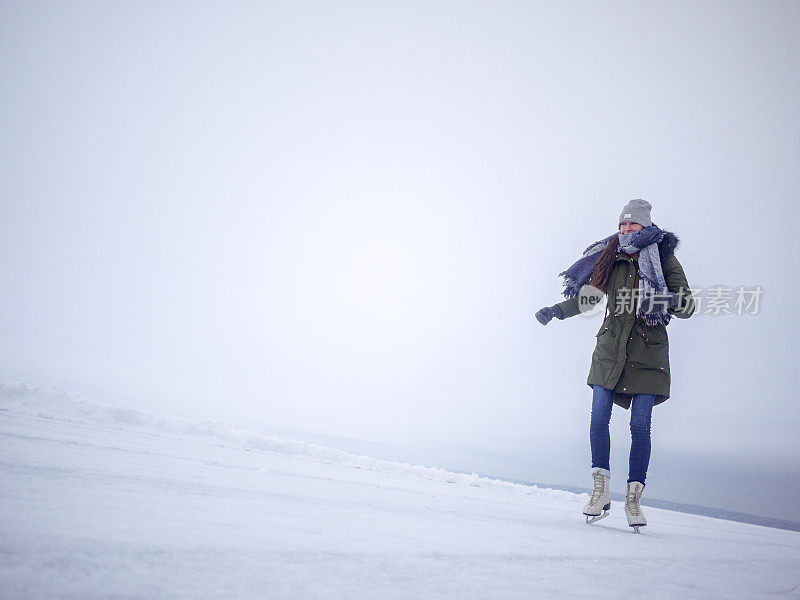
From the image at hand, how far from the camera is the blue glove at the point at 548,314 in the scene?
387cm

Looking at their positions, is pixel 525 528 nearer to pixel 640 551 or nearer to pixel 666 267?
pixel 640 551

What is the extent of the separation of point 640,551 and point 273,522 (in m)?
1.59

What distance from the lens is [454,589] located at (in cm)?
100

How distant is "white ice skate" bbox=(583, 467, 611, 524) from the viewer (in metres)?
3.10

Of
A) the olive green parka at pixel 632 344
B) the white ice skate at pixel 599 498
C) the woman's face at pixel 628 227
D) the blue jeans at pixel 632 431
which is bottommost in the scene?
the white ice skate at pixel 599 498

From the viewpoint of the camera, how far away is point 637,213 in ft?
12.5

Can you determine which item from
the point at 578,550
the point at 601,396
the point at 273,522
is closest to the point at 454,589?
the point at 273,522

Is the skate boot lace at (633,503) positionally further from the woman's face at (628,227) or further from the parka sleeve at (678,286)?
the woman's face at (628,227)

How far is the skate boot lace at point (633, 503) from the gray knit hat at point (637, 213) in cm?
214

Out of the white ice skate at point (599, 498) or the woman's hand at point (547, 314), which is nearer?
the white ice skate at point (599, 498)

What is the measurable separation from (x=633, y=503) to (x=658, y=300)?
148 cm

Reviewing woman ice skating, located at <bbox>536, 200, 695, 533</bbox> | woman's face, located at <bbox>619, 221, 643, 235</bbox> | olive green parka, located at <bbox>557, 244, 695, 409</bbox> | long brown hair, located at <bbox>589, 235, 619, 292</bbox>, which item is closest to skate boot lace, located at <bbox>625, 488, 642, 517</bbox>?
woman ice skating, located at <bbox>536, 200, 695, 533</bbox>

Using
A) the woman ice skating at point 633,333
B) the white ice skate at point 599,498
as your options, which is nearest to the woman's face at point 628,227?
the woman ice skating at point 633,333

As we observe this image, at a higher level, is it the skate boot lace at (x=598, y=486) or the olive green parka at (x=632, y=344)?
the olive green parka at (x=632, y=344)
